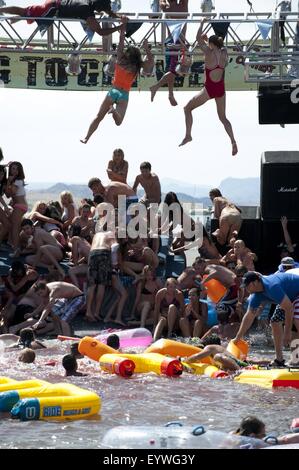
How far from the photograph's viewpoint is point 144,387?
13789 mm

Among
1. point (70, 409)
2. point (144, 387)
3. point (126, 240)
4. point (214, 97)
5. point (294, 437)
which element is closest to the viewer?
point (294, 437)

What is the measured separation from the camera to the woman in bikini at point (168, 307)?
1636 cm

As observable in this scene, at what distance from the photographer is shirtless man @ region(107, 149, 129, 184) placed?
18344 mm

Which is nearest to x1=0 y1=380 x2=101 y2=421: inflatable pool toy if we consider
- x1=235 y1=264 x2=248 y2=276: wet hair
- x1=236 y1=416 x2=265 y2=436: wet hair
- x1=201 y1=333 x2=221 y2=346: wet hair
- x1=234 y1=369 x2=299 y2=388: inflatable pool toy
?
x1=234 y1=369 x2=299 y2=388: inflatable pool toy

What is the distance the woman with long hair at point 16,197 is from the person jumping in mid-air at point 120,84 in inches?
80.3

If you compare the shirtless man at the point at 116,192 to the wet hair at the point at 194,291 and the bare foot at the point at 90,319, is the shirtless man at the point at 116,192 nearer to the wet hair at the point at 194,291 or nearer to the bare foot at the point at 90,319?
the bare foot at the point at 90,319

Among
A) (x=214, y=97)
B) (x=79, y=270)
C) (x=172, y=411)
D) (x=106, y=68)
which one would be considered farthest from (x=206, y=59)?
(x=172, y=411)

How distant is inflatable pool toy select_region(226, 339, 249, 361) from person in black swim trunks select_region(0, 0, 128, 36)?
423 cm

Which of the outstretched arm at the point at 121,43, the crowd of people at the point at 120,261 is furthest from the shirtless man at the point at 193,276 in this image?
the outstretched arm at the point at 121,43

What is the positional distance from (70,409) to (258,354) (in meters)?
4.26

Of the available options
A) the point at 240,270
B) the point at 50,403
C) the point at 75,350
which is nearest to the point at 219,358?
the point at 75,350

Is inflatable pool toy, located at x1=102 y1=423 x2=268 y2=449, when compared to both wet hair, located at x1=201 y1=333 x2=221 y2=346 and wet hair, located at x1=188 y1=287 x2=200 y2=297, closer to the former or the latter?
wet hair, located at x1=201 y1=333 x2=221 y2=346

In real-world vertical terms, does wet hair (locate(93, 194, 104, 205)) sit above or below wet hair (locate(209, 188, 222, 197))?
below

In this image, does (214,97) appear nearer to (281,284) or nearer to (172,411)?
(281,284)
